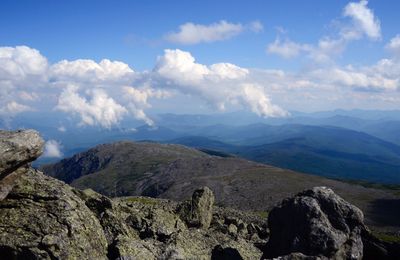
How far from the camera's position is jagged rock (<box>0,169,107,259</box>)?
26.2 metres

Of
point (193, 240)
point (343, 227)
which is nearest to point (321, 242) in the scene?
point (343, 227)

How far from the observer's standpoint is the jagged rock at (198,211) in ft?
156

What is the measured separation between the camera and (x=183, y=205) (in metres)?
49.0

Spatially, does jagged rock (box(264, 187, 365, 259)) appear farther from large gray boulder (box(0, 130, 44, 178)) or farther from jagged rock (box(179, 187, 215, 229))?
large gray boulder (box(0, 130, 44, 178))

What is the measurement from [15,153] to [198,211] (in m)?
25.5

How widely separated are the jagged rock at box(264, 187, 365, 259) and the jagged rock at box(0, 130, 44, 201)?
21487mm

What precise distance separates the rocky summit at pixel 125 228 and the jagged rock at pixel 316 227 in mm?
79

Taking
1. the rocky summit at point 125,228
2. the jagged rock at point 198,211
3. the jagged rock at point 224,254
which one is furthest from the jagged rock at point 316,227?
the jagged rock at point 198,211

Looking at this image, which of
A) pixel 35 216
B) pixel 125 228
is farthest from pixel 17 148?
pixel 125 228

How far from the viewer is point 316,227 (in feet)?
113

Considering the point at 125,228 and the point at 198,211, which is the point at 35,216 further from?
the point at 198,211

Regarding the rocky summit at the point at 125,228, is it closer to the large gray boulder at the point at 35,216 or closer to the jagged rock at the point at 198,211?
the large gray boulder at the point at 35,216

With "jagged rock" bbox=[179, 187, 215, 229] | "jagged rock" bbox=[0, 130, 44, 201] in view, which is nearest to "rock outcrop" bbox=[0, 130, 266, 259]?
"jagged rock" bbox=[0, 130, 44, 201]

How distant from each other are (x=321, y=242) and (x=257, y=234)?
22.3 m
